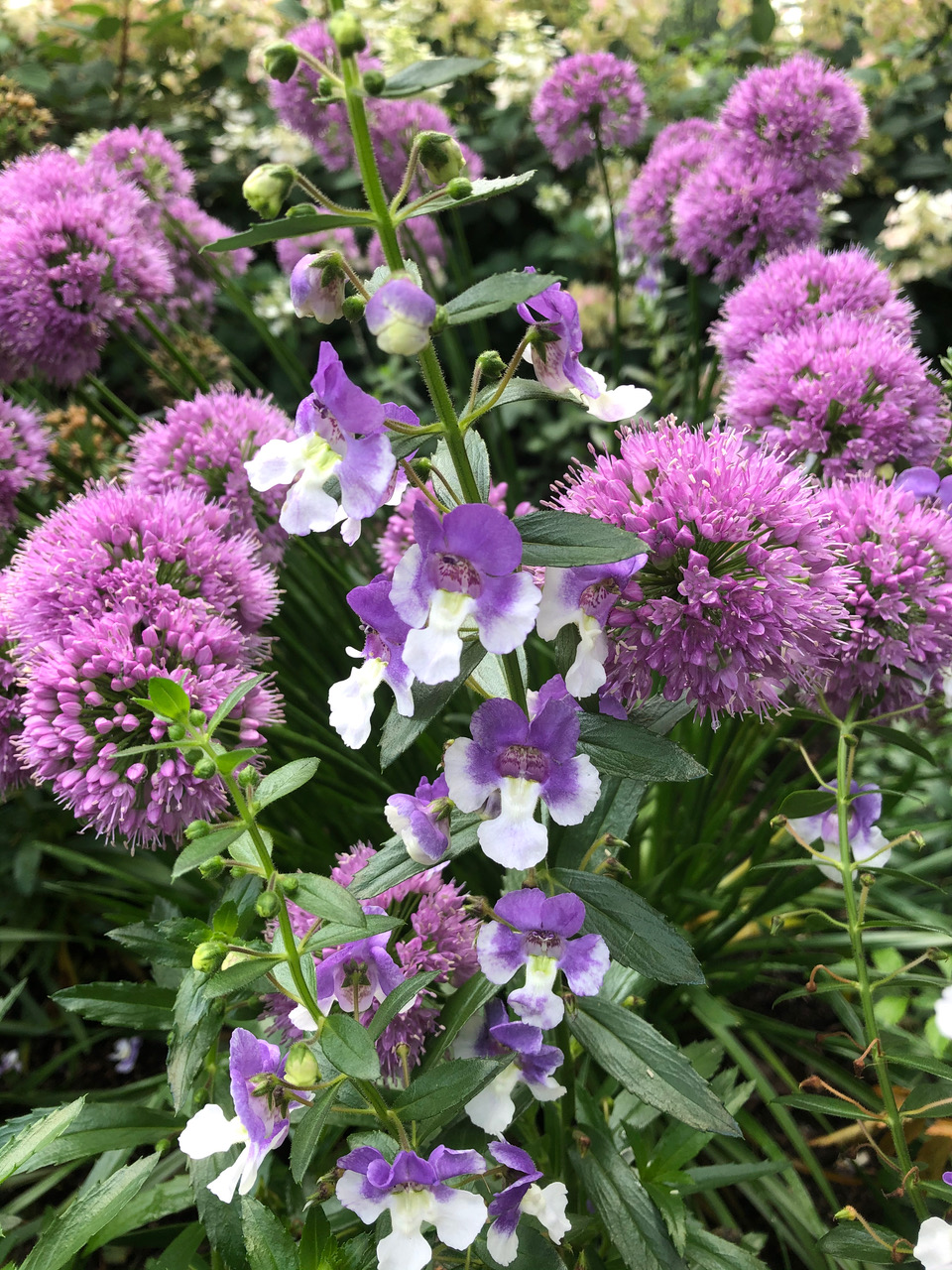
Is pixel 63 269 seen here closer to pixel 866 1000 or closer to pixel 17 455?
pixel 17 455

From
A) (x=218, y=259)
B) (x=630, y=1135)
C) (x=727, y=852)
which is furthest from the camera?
(x=218, y=259)

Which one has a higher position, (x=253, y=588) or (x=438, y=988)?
(x=253, y=588)

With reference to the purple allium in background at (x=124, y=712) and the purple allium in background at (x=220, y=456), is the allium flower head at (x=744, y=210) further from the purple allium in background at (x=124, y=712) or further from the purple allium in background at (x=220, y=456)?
the purple allium in background at (x=124, y=712)

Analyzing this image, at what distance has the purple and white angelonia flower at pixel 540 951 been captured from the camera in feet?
2.72

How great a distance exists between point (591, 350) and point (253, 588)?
2234mm

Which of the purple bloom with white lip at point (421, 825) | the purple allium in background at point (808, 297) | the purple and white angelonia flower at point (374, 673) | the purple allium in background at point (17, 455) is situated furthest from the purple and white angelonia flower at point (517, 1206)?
the purple allium in background at point (17, 455)

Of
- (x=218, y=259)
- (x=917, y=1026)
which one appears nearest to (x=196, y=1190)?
(x=917, y=1026)

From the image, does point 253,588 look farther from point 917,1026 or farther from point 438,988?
point 917,1026

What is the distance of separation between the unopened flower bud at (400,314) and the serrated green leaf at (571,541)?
19 cm

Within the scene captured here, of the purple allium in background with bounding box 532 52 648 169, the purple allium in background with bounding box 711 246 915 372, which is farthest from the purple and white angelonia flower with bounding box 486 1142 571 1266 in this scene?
the purple allium in background with bounding box 532 52 648 169

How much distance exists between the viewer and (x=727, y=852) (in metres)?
1.75

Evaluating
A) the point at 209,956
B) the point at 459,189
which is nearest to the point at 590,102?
the point at 459,189

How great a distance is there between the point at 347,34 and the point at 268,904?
0.66 metres

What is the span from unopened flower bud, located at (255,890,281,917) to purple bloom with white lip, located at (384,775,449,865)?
0.40ft
